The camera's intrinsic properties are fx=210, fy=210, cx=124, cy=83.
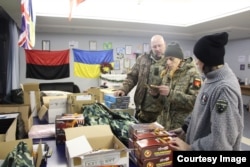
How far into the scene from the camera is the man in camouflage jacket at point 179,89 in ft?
5.75

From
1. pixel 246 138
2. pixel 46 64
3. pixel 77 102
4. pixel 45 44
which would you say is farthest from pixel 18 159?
pixel 45 44

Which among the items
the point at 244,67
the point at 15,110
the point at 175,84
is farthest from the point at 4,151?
the point at 244,67

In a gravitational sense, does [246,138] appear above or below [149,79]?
below

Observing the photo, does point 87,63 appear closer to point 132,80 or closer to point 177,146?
point 132,80

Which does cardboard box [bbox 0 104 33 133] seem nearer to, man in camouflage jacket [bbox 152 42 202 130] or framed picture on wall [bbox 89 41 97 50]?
man in camouflage jacket [bbox 152 42 202 130]

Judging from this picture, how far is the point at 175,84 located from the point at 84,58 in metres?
4.24

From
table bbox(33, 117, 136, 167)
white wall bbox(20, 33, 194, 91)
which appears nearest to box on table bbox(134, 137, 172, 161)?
table bbox(33, 117, 136, 167)

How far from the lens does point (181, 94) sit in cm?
174

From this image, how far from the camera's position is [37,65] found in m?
5.36

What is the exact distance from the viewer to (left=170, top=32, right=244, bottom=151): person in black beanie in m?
1.02

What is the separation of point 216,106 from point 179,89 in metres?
0.77

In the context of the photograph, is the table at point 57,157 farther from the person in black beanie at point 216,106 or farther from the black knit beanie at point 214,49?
the black knit beanie at point 214,49

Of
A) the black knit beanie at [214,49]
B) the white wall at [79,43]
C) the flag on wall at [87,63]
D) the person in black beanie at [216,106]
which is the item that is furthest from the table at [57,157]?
the white wall at [79,43]

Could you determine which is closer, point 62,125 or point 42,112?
point 62,125
